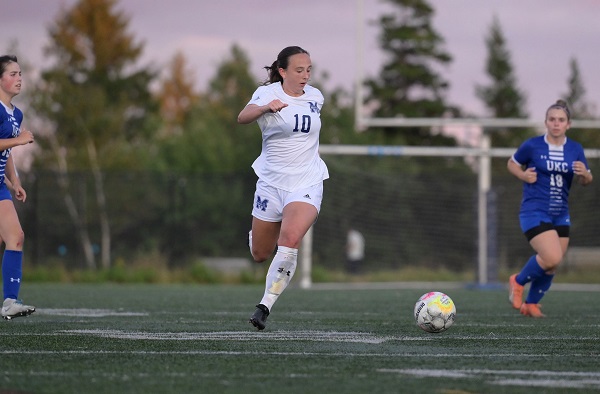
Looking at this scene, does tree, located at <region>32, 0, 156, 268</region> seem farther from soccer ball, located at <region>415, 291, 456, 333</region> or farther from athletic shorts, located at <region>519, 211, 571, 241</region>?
soccer ball, located at <region>415, 291, 456, 333</region>

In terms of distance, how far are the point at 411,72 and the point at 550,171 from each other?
1674 inches

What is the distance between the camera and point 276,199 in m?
8.18

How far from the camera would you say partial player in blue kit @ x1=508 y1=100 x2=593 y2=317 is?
1013 centimetres

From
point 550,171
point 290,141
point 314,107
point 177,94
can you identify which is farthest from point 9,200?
point 177,94

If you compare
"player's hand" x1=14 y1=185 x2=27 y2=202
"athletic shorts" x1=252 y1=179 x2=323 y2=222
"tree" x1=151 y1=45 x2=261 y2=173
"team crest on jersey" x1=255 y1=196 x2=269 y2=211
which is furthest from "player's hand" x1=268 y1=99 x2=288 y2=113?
"tree" x1=151 y1=45 x2=261 y2=173

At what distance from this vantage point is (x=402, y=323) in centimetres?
888

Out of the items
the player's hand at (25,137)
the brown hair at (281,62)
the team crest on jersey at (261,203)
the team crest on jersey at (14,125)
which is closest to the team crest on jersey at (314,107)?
the brown hair at (281,62)

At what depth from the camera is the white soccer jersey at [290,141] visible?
26.7 ft

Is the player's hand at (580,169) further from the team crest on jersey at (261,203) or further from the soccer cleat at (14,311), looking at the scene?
the soccer cleat at (14,311)

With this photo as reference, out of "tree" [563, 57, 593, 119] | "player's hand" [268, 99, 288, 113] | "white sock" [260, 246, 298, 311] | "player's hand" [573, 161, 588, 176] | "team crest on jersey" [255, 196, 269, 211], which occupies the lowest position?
"white sock" [260, 246, 298, 311]

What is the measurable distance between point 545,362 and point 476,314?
4.53m

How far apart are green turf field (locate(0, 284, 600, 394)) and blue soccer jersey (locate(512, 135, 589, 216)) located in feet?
3.37

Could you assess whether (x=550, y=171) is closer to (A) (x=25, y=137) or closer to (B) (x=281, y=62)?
(B) (x=281, y=62)

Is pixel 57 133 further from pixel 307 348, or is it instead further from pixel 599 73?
pixel 307 348
